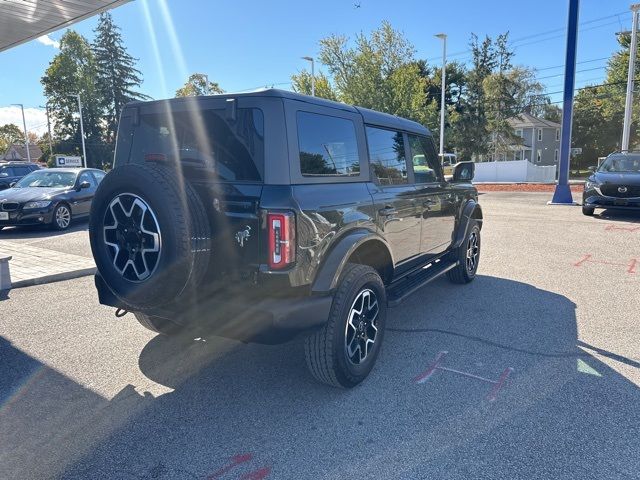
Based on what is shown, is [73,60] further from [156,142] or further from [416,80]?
[156,142]

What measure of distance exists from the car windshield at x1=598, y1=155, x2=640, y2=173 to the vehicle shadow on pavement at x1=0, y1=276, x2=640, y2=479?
389 inches

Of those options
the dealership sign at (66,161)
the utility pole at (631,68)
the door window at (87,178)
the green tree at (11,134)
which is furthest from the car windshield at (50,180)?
the green tree at (11,134)

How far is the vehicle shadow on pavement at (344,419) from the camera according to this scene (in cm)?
241

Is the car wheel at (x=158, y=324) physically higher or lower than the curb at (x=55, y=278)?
higher

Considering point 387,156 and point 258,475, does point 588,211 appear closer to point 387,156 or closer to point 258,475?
point 387,156

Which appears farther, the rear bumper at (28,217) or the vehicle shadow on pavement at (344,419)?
the rear bumper at (28,217)

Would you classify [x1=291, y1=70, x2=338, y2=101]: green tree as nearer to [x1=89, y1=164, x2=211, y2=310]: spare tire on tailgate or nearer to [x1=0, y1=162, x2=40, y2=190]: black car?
[x1=0, y1=162, x2=40, y2=190]: black car

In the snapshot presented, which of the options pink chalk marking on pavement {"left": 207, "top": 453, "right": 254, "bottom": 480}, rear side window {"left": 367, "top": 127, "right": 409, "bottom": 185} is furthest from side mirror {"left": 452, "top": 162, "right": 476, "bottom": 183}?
pink chalk marking on pavement {"left": 207, "top": 453, "right": 254, "bottom": 480}

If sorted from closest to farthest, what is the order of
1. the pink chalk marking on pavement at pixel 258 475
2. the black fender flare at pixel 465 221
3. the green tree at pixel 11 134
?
the pink chalk marking on pavement at pixel 258 475
the black fender flare at pixel 465 221
the green tree at pixel 11 134

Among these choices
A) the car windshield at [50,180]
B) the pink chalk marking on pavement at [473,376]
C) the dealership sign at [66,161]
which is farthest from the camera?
the dealership sign at [66,161]

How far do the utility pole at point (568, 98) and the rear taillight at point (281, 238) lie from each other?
1469cm

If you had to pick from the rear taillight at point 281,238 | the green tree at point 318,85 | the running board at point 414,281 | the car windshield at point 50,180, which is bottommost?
the running board at point 414,281

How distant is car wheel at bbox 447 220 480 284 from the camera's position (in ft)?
18.3

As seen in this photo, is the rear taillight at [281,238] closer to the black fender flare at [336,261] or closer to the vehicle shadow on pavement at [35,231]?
the black fender flare at [336,261]
